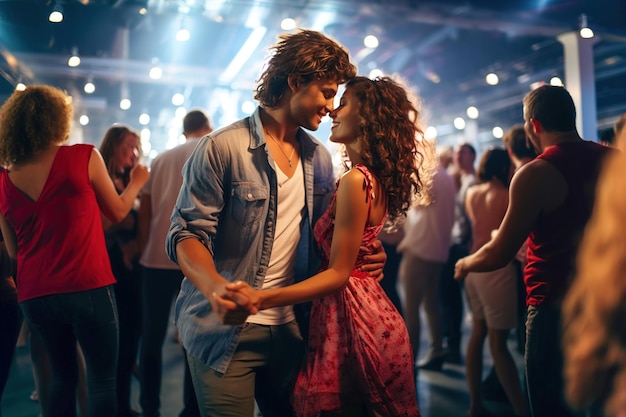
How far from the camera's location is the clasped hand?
1336 millimetres

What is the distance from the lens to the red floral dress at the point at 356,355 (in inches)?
65.5

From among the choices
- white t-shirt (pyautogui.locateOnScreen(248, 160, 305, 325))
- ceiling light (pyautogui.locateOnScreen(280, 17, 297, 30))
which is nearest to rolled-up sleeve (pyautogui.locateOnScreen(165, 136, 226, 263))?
white t-shirt (pyautogui.locateOnScreen(248, 160, 305, 325))

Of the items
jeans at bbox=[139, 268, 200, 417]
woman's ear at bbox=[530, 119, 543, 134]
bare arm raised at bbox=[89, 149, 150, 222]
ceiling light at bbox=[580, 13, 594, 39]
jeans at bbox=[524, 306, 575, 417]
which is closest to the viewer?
jeans at bbox=[524, 306, 575, 417]

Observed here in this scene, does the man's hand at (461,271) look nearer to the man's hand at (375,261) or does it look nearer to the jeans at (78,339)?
the man's hand at (375,261)

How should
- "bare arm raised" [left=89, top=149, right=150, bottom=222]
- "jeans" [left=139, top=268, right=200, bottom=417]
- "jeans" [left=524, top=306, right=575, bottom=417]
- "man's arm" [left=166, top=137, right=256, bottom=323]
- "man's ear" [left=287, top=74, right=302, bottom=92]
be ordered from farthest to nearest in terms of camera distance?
1. "jeans" [left=139, top=268, right=200, bottom=417]
2. "bare arm raised" [left=89, top=149, right=150, bottom=222]
3. "jeans" [left=524, top=306, right=575, bottom=417]
4. "man's ear" [left=287, top=74, right=302, bottom=92]
5. "man's arm" [left=166, top=137, right=256, bottom=323]

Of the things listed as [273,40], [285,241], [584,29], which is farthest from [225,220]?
[273,40]

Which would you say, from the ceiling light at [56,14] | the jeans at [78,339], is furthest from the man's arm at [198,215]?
the ceiling light at [56,14]

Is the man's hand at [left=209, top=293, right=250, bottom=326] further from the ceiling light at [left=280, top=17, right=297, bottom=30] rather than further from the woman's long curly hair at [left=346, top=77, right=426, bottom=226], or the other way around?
the ceiling light at [left=280, top=17, right=297, bottom=30]

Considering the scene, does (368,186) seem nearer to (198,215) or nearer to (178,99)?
(198,215)

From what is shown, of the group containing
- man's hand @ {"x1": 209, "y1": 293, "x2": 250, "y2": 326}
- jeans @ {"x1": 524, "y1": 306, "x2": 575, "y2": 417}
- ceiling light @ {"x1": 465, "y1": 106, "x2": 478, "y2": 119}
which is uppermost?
ceiling light @ {"x1": 465, "y1": 106, "x2": 478, "y2": 119}

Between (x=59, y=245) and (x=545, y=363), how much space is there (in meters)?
1.94

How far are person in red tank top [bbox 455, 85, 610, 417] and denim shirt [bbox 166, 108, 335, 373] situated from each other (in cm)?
A: 84

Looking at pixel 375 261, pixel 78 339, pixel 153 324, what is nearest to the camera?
pixel 375 261

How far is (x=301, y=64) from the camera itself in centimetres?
172
